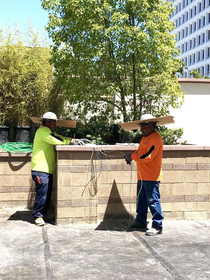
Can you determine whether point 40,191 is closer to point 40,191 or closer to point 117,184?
point 40,191

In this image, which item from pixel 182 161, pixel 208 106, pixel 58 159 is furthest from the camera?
pixel 208 106

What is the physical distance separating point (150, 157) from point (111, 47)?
212 inches

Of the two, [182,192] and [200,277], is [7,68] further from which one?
[200,277]

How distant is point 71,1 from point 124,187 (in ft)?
18.9

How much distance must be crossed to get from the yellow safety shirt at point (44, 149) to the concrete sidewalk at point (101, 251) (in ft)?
3.33

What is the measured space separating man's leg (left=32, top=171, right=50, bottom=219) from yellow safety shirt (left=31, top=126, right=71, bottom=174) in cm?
10

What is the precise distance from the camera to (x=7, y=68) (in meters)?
10.9

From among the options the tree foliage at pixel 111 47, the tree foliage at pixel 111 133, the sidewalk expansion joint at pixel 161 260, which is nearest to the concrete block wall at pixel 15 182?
the sidewalk expansion joint at pixel 161 260

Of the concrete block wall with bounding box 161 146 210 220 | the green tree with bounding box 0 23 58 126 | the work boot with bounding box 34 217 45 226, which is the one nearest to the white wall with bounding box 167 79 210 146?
the green tree with bounding box 0 23 58 126

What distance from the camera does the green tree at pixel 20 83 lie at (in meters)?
10.9

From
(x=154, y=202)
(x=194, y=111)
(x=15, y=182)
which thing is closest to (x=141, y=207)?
(x=154, y=202)

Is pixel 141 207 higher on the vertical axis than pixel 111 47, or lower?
A: lower

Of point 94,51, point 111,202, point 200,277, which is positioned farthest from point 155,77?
point 200,277

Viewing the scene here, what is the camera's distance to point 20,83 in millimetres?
10922
